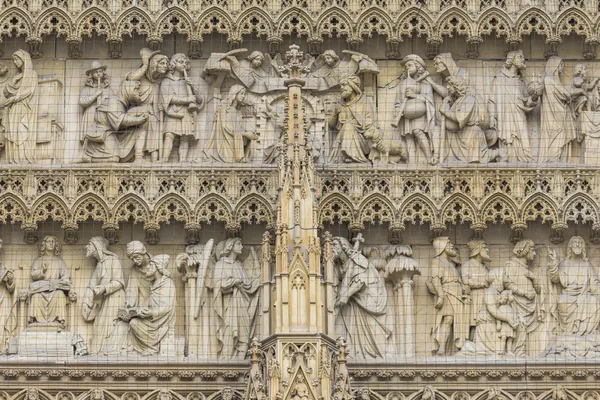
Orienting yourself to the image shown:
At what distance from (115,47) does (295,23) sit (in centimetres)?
190

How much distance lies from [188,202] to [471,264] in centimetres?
294

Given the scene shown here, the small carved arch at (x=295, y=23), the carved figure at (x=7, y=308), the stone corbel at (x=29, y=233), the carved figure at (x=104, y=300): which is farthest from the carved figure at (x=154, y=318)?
the small carved arch at (x=295, y=23)

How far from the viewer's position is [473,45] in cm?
2247

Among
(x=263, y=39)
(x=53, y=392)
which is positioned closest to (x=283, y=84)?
(x=263, y=39)

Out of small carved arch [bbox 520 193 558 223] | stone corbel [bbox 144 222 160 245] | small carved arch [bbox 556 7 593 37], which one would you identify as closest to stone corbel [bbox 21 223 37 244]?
stone corbel [bbox 144 222 160 245]

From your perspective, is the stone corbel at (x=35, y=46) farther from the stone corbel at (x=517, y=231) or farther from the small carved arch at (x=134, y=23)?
the stone corbel at (x=517, y=231)

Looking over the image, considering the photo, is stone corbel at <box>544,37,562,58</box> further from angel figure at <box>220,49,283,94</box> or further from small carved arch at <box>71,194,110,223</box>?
small carved arch at <box>71,194,110,223</box>

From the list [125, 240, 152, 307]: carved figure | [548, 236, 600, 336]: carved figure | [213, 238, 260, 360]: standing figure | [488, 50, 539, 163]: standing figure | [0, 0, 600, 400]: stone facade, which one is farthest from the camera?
[488, 50, 539, 163]: standing figure

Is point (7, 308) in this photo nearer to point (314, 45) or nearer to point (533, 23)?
point (314, 45)

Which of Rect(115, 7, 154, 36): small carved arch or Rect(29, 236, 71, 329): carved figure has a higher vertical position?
Rect(115, 7, 154, 36): small carved arch

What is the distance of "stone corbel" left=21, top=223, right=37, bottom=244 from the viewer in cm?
2159

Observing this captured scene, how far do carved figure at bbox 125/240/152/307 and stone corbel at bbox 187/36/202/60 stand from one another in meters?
2.16

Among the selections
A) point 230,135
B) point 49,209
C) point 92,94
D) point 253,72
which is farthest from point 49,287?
point 253,72

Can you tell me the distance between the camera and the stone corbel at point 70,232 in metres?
21.6
